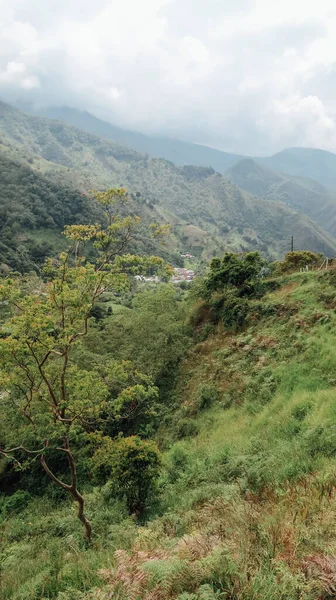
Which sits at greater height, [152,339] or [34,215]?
[34,215]

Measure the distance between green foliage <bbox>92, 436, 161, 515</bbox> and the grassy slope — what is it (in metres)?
0.65

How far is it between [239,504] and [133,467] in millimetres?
4728

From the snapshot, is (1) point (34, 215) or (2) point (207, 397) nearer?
(2) point (207, 397)

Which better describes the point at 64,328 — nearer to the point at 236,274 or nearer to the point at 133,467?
→ the point at 133,467

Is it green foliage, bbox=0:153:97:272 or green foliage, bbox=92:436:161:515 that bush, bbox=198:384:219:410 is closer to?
→ green foliage, bbox=92:436:161:515

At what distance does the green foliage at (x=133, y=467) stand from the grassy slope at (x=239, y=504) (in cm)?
65

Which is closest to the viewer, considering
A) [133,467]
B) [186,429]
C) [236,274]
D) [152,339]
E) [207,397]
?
[133,467]

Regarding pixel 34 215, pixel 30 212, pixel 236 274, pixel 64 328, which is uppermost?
pixel 30 212

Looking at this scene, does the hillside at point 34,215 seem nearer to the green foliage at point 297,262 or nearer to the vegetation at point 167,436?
the green foliage at point 297,262

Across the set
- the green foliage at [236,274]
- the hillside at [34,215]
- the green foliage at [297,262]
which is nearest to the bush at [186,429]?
the green foliage at [236,274]

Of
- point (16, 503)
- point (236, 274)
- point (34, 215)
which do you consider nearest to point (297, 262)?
point (236, 274)

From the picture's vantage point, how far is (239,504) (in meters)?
6.91

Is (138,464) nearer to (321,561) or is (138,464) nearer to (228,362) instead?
(321,561)

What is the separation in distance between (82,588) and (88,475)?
1143cm
